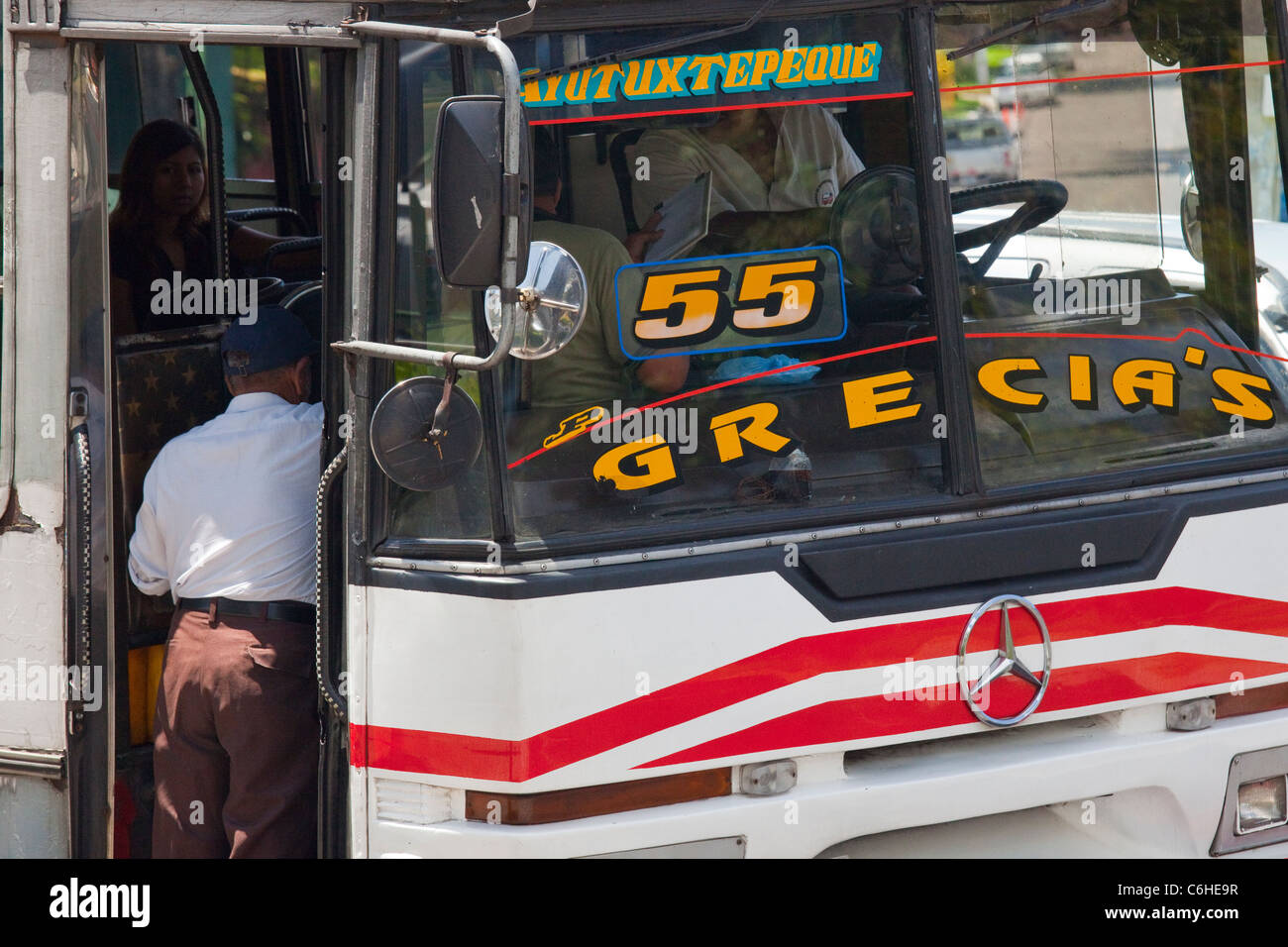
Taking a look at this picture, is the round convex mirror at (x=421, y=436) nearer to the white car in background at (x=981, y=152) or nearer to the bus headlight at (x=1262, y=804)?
the white car in background at (x=981, y=152)

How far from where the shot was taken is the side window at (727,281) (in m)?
2.57

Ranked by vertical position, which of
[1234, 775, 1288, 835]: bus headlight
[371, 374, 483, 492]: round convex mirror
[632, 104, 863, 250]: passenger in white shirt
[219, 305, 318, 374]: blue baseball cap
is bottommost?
[1234, 775, 1288, 835]: bus headlight

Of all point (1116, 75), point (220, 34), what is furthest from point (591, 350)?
point (1116, 75)

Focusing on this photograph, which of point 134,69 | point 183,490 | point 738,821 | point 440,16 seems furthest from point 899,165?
point 134,69

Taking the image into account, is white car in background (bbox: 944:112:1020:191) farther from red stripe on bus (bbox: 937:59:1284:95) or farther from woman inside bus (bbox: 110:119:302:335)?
woman inside bus (bbox: 110:119:302:335)

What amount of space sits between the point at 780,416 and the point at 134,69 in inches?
112

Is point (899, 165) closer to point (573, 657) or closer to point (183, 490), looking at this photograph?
point (573, 657)

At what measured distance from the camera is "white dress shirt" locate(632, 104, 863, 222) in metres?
2.60

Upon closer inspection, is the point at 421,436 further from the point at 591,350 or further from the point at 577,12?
the point at 577,12

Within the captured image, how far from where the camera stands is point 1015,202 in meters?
2.95

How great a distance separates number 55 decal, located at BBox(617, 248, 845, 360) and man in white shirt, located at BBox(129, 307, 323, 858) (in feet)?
3.07

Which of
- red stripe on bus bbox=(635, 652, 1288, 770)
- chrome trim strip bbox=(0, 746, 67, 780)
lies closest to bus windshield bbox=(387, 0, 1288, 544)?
red stripe on bus bbox=(635, 652, 1288, 770)

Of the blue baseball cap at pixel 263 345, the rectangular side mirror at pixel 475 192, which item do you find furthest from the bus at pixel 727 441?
the blue baseball cap at pixel 263 345

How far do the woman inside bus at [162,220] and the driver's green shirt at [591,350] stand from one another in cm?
168
